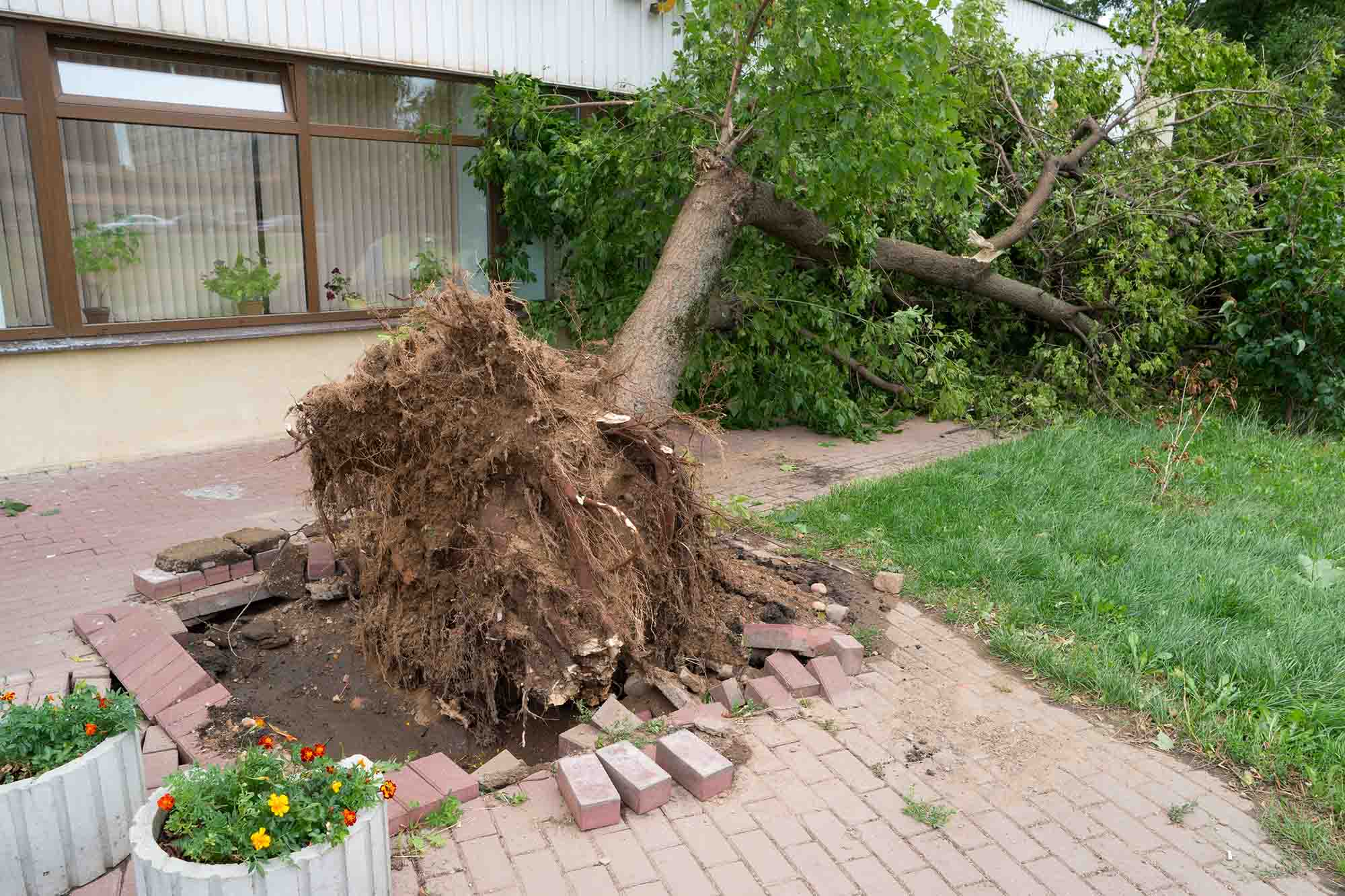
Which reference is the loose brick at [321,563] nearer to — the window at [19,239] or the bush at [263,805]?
the bush at [263,805]

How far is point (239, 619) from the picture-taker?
14.1 feet

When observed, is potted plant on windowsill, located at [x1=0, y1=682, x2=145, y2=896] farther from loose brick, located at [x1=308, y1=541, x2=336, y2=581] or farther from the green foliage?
the green foliage

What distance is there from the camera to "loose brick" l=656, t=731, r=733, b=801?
3.07 metres

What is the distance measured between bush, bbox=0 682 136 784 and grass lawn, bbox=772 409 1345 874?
133 inches

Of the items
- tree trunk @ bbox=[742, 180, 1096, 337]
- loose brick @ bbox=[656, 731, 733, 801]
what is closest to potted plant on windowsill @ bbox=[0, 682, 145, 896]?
loose brick @ bbox=[656, 731, 733, 801]

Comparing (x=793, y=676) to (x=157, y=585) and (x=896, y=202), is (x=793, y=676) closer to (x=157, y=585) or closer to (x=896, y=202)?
(x=157, y=585)

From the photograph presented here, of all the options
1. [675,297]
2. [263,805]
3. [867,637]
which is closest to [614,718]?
[867,637]

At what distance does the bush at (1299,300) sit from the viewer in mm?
7949

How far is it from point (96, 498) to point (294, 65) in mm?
3583

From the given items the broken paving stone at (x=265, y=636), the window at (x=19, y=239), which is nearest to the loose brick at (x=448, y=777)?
the broken paving stone at (x=265, y=636)

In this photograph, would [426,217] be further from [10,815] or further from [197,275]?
[10,815]

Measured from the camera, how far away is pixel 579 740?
3.37 metres

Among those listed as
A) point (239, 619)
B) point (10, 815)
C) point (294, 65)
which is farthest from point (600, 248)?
point (10, 815)

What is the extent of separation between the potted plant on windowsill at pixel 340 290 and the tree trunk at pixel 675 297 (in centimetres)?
325
